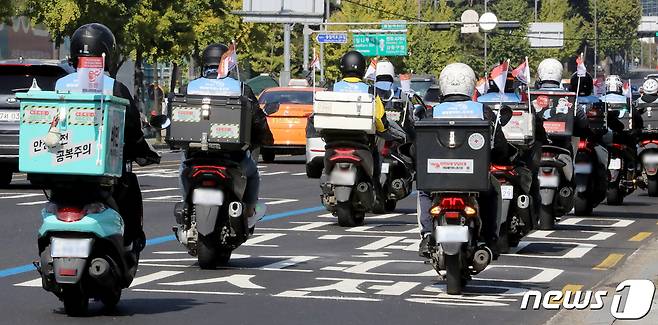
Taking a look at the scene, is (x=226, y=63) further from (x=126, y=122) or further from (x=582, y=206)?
(x=582, y=206)

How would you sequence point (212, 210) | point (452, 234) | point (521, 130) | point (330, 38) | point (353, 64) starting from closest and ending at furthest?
point (452, 234) → point (212, 210) → point (521, 130) → point (353, 64) → point (330, 38)

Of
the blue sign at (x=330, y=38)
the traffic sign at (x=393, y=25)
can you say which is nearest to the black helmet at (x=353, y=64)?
the blue sign at (x=330, y=38)

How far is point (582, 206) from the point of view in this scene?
69.3ft

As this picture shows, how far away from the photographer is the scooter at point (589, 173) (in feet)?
68.1

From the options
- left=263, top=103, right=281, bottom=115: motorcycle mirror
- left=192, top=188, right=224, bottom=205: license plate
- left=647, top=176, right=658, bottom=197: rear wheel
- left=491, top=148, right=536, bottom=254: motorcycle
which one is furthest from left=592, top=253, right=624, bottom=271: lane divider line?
left=647, top=176, right=658, bottom=197: rear wheel

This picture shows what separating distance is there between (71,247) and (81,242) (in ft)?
0.23

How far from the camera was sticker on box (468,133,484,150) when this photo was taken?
39.4ft

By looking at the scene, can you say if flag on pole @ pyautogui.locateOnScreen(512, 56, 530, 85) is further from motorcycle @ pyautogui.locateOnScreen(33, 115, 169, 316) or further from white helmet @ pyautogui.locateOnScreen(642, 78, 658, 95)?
white helmet @ pyautogui.locateOnScreen(642, 78, 658, 95)

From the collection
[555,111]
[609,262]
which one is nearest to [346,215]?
[555,111]

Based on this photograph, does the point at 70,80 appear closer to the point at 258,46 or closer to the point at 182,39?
the point at 182,39

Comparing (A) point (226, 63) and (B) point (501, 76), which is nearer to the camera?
(B) point (501, 76)

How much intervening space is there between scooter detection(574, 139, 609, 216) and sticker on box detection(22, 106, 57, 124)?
1140 centimetres

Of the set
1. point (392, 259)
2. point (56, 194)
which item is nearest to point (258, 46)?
point (392, 259)

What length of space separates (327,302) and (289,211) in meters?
10.1
